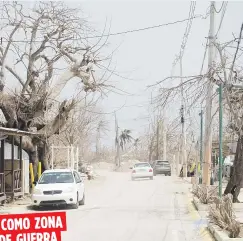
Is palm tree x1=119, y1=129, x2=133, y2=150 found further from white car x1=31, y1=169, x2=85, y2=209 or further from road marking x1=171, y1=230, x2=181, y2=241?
road marking x1=171, y1=230, x2=181, y2=241

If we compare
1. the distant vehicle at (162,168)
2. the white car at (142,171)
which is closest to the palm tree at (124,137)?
the distant vehicle at (162,168)

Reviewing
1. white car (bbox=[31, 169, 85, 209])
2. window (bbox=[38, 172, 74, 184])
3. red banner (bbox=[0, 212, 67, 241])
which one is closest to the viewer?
red banner (bbox=[0, 212, 67, 241])

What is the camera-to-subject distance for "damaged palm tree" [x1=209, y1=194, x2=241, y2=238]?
11.2 meters

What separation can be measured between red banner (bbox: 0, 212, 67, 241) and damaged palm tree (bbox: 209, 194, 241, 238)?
13.2 ft

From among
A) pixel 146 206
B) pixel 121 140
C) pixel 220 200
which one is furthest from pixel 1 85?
pixel 121 140

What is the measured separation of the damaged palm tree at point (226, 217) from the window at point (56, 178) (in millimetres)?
9192

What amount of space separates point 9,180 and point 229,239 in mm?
17304

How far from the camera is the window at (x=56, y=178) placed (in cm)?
2166

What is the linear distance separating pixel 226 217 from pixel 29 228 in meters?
5.28

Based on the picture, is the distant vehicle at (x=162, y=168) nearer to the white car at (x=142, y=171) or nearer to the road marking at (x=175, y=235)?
the white car at (x=142, y=171)

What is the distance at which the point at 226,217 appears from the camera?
40.2ft

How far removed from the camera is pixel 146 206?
21.6 metres

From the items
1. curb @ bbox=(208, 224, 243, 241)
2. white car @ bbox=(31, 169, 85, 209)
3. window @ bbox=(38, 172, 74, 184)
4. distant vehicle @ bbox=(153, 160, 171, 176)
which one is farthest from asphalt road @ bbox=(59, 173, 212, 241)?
distant vehicle @ bbox=(153, 160, 171, 176)

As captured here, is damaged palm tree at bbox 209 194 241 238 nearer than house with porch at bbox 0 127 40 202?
Yes
